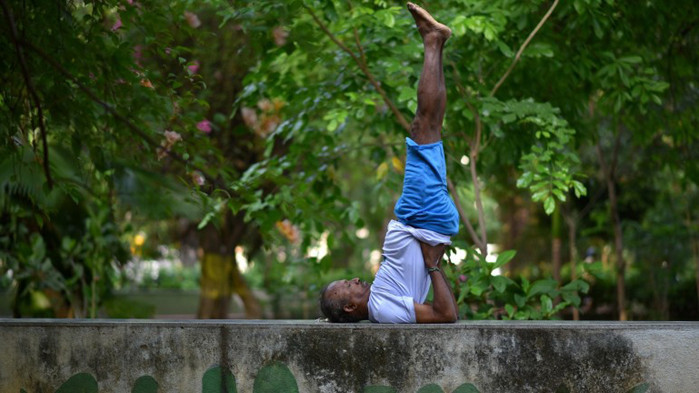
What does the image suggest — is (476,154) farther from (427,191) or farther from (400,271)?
(400,271)

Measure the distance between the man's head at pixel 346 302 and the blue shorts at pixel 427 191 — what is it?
462 millimetres

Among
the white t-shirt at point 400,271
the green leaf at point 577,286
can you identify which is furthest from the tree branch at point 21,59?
the green leaf at point 577,286

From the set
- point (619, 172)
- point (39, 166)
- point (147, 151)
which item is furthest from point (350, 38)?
point (619, 172)

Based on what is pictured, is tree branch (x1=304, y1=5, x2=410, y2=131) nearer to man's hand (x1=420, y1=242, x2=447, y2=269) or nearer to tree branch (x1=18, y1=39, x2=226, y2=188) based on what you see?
tree branch (x1=18, y1=39, x2=226, y2=188)

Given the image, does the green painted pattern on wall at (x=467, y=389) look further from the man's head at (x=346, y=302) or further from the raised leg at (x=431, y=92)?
the raised leg at (x=431, y=92)

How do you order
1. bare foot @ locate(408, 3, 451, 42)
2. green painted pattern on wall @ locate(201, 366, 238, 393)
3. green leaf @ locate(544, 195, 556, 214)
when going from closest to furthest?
green painted pattern on wall @ locate(201, 366, 238, 393) → bare foot @ locate(408, 3, 451, 42) → green leaf @ locate(544, 195, 556, 214)

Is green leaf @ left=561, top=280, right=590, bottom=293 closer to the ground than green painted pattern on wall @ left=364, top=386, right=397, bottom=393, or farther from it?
farther from it

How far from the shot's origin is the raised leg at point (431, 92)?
4.47 meters

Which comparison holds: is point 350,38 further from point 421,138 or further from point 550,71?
point 421,138

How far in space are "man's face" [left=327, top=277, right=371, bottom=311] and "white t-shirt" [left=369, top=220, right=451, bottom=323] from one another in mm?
54

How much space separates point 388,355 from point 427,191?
2.80 ft

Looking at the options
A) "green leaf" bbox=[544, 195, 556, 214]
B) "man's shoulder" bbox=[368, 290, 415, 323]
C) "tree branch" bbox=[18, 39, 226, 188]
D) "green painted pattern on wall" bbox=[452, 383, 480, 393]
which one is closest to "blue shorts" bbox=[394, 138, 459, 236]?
"man's shoulder" bbox=[368, 290, 415, 323]

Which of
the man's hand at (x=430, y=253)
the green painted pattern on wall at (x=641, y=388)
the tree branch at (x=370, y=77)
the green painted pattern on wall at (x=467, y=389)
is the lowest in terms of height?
the green painted pattern on wall at (x=641, y=388)

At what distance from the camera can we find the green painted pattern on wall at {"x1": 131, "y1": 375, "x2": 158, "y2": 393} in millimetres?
4332
